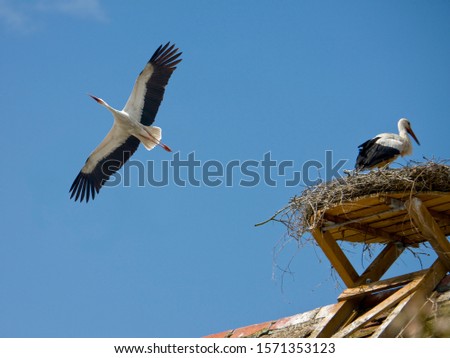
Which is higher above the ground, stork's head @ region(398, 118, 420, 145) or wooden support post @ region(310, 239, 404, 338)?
stork's head @ region(398, 118, 420, 145)

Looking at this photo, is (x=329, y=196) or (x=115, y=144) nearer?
(x=329, y=196)

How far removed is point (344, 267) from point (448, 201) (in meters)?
0.90

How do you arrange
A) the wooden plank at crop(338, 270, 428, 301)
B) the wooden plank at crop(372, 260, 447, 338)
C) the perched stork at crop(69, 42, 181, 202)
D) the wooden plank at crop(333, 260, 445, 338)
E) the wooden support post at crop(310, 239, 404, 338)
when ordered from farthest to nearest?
the perched stork at crop(69, 42, 181, 202) < the wooden support post at crop(310, 239, 404, 338) < the wooden plank at crop(338, 270, 428, 301) < the wooden plank at crop(333, 260, 445, 338) < the wooden plank at crop(372, 260, 447, 338)

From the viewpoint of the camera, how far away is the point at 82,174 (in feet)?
38.0

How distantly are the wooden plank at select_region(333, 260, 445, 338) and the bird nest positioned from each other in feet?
1.79

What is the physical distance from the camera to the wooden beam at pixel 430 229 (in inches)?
221

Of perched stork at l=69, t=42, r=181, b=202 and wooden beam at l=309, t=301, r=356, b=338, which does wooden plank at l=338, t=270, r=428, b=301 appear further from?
perched stork at l=69, t=42, r=181, b=202

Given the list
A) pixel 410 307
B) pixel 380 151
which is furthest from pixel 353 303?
pixel 380 151

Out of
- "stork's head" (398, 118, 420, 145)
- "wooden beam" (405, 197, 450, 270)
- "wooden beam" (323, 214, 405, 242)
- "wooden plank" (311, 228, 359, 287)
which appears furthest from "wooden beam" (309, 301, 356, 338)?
"stork's head" (398, 118, 420, 145)

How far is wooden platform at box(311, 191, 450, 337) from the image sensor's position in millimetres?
5473

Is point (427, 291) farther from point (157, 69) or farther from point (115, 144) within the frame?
point (115, 144)

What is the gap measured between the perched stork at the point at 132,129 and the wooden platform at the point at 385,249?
489 cm

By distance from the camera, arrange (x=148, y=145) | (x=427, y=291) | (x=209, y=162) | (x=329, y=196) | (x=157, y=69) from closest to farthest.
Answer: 1. (x=427, y=291)
2. (x=329, y=196)
3. (x=209, y=162)
4. (x=157, y=69)
5. (x=148, y=145)

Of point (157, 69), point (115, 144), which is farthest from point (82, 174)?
point (157, 69)
